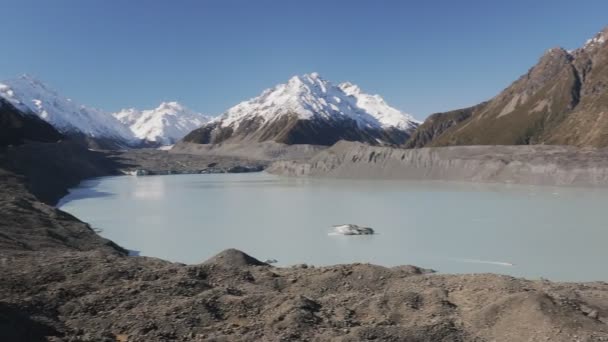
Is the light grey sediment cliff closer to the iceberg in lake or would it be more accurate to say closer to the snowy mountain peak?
the iceberg in lake

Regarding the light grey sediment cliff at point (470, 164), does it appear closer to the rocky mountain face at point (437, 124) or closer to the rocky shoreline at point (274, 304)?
the rocky shoreline at point (274, 304)

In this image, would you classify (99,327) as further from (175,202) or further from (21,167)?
(21,167)

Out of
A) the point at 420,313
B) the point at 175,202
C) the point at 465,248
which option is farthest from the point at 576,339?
the point at 175,202

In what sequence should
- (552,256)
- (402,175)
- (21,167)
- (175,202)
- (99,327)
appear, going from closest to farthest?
(99,327)
(552,256)
(175,202)
(21,167)
(402,175)

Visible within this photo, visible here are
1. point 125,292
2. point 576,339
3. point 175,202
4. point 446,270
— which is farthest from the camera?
point 175,202

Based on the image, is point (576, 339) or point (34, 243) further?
point (34, 243)

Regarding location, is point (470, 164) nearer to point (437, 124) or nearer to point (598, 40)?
point (598, 40)

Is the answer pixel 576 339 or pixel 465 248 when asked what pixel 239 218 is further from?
pixel 576 339
